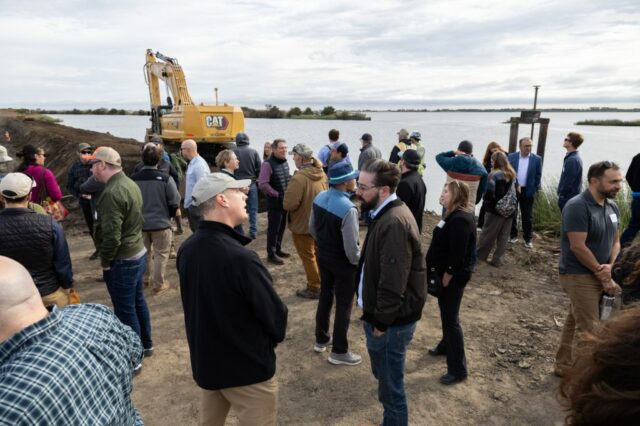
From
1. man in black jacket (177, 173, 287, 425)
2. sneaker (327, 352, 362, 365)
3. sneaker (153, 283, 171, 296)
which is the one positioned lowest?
sneaker (327, 352, 362, 365)

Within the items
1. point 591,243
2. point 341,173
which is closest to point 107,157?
point 341,173

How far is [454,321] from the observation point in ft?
10.8

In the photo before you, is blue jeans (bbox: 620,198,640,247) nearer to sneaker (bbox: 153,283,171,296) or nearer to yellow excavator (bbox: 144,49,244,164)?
sneaker (bbox: 153,283,171,296)

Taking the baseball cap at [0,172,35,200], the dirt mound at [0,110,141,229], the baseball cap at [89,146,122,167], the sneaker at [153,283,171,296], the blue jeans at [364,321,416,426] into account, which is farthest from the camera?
the dirt mound at [0,110,141,229]

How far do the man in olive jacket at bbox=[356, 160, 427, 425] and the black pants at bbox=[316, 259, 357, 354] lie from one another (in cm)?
77

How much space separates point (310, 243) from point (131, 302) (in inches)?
79.9

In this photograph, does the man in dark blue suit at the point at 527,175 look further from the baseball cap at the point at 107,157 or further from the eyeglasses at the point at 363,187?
the baseball cap at the point at 107,157

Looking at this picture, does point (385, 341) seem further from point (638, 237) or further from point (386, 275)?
point (638, 237)

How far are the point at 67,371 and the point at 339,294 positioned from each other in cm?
253

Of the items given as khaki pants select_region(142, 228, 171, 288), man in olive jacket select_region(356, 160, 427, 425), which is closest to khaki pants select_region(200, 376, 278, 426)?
man in olive jacket select_region(356, 160, 427, 425)

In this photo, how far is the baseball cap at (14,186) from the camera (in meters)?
2.75

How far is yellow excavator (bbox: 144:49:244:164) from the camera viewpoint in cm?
1262

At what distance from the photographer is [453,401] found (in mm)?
3230

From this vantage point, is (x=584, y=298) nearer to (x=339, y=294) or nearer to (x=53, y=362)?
(x=339, y=294)
